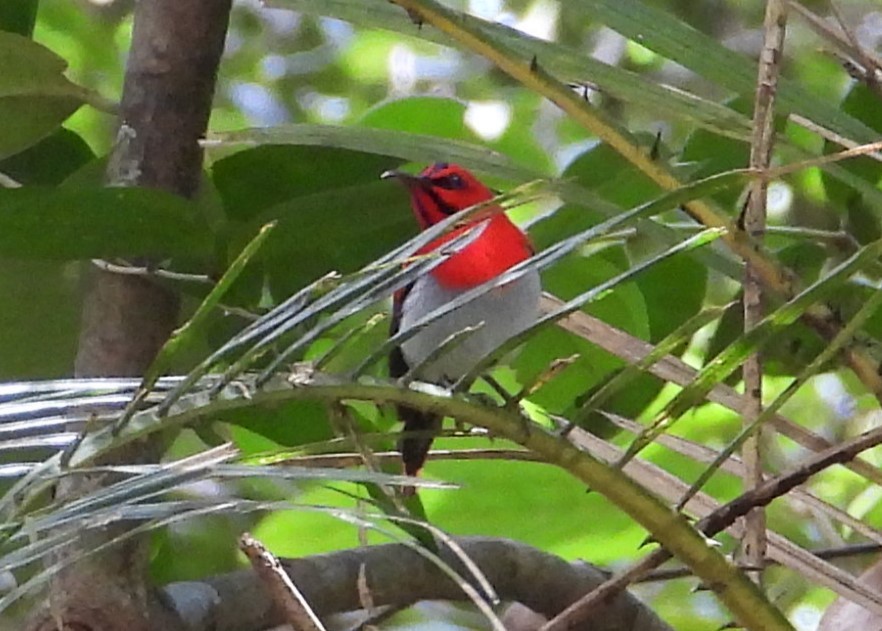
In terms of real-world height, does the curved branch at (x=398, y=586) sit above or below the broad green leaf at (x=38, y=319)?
below

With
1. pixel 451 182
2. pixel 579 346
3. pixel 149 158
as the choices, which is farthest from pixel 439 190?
pixel 149 158

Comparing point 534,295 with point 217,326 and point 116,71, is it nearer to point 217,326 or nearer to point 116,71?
point 217,326

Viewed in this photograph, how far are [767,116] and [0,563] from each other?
0.35 metres

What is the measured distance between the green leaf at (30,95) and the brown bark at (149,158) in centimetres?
4

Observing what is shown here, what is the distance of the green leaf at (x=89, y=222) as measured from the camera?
0.60 meters

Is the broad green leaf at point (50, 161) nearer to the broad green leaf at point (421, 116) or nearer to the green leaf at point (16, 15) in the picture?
the green leaf at point (16, 15)

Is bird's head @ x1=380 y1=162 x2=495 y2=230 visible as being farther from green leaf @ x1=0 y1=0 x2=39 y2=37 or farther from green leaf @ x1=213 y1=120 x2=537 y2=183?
green leaf @ x1=0 y1=0 x2=39 y2=37

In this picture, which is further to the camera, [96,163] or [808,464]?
[96,163]

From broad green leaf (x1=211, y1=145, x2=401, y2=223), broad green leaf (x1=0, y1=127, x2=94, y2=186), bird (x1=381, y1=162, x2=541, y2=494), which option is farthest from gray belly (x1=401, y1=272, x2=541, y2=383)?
broad green leaf (x1=0, y1=127, x2=94, y2=186)

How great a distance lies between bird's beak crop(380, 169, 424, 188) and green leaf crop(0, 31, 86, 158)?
17cm

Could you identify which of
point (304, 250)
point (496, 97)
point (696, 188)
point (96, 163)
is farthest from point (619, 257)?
point (496, 97)

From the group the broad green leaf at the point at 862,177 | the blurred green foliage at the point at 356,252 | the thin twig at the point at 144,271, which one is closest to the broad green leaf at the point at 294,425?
the blurred green foliage at the point at 356,252

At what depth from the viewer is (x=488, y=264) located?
0.89 meters

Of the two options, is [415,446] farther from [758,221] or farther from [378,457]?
[758,221]
